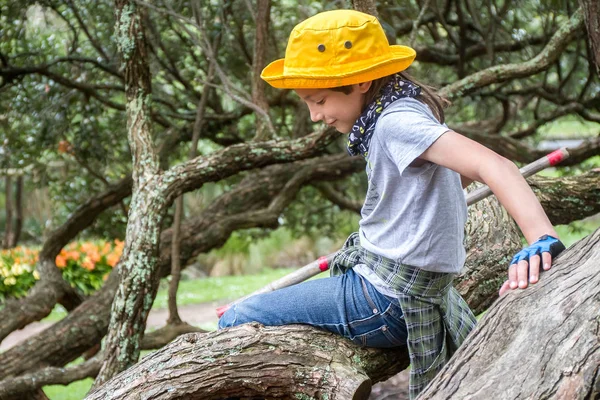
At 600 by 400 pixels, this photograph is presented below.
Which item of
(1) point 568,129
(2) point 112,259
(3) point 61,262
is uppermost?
(3) point 61,262

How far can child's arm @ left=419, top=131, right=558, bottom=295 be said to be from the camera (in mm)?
1600

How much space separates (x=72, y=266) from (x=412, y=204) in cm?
560

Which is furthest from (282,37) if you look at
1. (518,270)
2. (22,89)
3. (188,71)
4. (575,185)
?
(518,270)

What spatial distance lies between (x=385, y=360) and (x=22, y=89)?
3525 mm

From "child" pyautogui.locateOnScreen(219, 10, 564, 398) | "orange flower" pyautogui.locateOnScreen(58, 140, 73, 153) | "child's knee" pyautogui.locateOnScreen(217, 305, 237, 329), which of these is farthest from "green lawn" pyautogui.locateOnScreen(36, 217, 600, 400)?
"child" pyautogui.locateOnScreen(219, 10, 564, 398)

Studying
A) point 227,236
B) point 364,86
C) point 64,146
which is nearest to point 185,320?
point 64,146

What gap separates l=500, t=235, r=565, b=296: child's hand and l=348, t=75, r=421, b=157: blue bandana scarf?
52 centimetres

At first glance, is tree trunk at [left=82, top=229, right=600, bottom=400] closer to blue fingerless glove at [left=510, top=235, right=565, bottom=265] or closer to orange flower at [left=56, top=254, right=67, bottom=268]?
blue fingerless glove at [left=510, top=235, right=565, bottom=265]

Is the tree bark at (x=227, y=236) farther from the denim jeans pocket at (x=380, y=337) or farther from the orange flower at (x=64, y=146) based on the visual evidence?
the orange flower at (x=64, y=146)

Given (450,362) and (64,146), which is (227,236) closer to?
(64,146)

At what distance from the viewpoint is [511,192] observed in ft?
5.37

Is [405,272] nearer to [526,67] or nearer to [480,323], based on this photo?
[480,323]

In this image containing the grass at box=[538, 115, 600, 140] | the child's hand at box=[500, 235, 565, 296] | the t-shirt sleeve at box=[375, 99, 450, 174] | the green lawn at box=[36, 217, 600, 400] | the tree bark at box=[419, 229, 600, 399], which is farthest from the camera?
the green lawn at box=[36, 217, 600, 400]

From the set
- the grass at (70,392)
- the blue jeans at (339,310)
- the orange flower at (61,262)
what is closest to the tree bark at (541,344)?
the blue jeans at (339,310)
